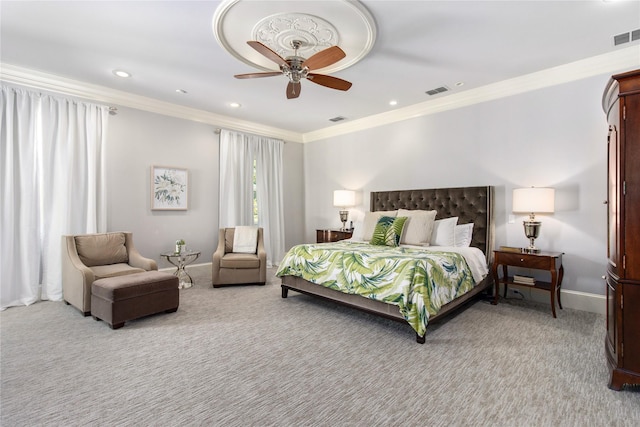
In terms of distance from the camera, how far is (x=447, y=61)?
3646 mm

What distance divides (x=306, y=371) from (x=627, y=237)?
2327 millimetres

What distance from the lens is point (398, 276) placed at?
2.92 metres

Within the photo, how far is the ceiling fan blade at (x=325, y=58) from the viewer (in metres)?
2.76

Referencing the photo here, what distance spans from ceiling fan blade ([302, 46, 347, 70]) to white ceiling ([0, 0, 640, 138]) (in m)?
0.36

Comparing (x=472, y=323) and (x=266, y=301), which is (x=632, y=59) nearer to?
(x=472, y=323)

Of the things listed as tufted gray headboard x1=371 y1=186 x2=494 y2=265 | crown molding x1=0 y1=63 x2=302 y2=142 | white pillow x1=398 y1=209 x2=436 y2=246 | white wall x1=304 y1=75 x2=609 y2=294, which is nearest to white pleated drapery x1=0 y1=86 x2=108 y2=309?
crown molding x1=0 y1=63 x2=302 y2=142

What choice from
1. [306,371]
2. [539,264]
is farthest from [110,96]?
[539,264]

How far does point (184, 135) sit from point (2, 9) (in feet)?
9.07

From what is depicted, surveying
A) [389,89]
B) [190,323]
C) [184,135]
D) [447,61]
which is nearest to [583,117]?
[447,61]

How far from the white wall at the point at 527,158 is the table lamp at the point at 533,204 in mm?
390

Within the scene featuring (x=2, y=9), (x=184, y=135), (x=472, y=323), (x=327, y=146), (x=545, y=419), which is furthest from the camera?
(x=327, y=146)

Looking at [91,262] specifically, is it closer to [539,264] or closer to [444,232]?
[444,232]

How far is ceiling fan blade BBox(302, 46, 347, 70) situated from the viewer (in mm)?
2764

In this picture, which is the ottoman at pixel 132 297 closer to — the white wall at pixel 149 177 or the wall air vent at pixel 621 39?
the white wall at pixel 149 177
